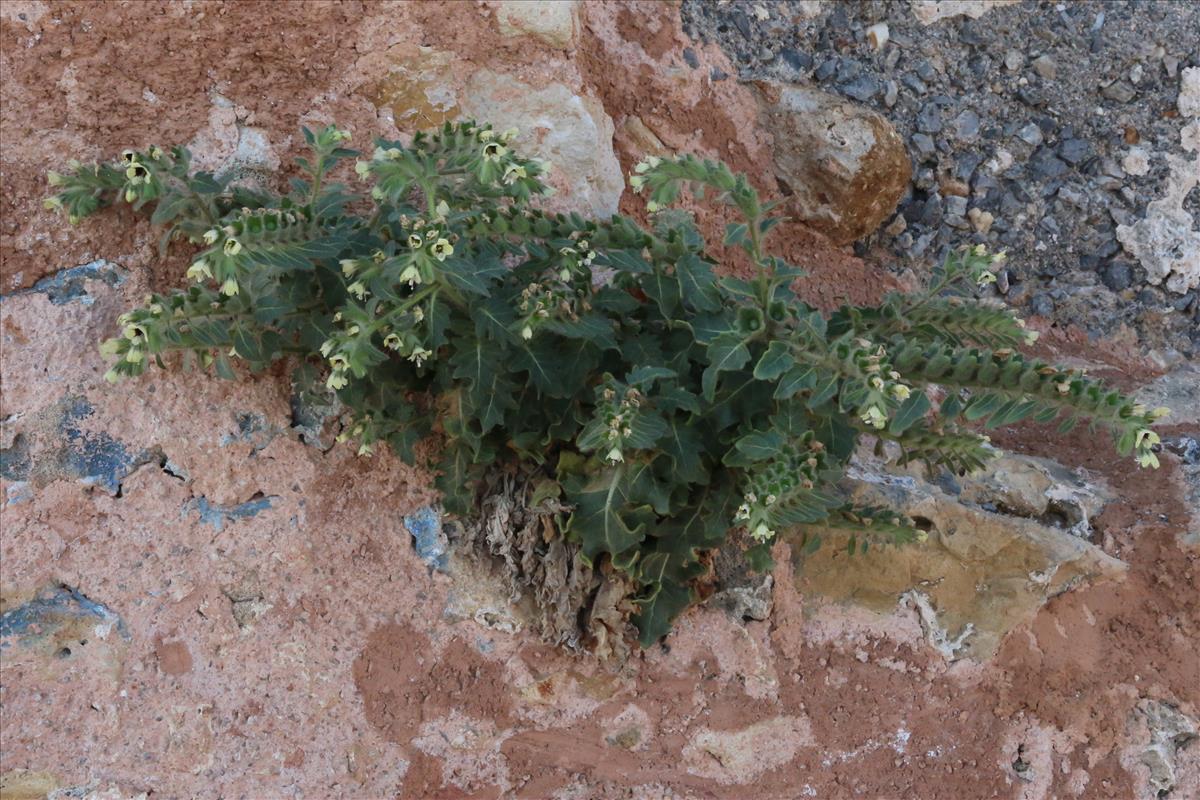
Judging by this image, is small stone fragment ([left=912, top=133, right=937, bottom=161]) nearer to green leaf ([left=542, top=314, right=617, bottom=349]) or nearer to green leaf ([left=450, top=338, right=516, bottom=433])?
green leaf ([left=542, top=314, right=617, bottom=349])

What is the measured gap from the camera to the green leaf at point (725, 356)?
8.25 feet

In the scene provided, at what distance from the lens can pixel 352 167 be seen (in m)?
3.31

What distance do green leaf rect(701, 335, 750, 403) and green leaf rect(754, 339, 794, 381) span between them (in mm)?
43

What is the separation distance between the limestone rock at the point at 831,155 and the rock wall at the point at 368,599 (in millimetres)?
918

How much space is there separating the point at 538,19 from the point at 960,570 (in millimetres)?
2173

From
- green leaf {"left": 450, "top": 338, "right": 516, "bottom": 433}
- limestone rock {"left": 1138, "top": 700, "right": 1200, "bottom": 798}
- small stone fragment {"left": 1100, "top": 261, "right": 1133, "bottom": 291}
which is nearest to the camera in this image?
green leaf {"left": 450, "top": 338, "right": 516, "bottom": 433}

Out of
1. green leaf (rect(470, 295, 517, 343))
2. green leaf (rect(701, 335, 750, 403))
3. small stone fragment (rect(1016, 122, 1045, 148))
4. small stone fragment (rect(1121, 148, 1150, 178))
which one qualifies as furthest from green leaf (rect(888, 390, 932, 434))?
small stone fragment (rect(1121, 148, 1150, 178))

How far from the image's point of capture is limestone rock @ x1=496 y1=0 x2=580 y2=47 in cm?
354

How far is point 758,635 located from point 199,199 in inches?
75.7

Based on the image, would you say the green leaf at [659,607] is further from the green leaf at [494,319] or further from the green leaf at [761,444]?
the green leaf at [494,319]

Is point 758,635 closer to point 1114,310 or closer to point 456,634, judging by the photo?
point 456,634

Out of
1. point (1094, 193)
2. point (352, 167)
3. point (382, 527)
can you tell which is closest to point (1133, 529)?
point (1094, 193)

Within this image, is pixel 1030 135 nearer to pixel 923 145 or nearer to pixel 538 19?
pixel 923 145

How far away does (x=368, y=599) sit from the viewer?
9.83 ft
